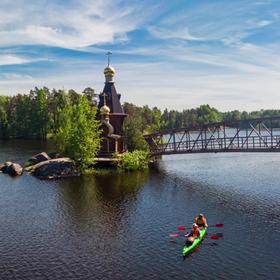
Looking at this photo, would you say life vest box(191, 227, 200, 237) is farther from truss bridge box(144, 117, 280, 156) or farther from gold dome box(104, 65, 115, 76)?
gold dome box(104, 65, 115, 76)

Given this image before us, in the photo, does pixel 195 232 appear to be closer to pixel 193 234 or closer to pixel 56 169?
pixel 193 234

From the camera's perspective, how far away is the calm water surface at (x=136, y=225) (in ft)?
97.2

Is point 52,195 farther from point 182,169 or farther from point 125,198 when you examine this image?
point 182,169

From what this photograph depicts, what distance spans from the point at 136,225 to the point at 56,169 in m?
28.5

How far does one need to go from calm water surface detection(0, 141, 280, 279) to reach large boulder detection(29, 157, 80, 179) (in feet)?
8.30

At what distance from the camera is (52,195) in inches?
2023

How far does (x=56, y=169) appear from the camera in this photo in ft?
211

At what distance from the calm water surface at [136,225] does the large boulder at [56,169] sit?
2.53m

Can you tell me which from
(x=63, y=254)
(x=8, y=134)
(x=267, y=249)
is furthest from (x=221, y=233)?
(x=8, y=134)

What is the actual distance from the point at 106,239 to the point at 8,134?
398 feet

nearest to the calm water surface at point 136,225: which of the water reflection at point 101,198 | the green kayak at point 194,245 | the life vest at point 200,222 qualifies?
the water reflection at point 101,198

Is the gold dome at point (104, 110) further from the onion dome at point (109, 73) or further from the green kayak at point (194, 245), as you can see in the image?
the green kayak at point (194, 245)

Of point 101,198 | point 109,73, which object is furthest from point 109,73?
point 101,198

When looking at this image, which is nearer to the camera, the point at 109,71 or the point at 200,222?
Result: the point at 200,222
